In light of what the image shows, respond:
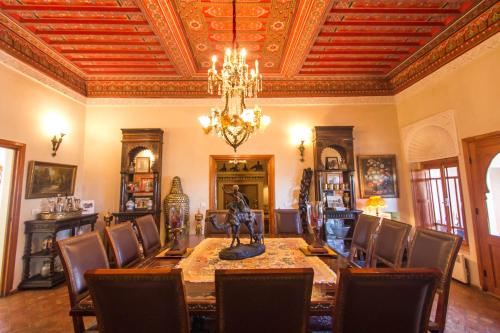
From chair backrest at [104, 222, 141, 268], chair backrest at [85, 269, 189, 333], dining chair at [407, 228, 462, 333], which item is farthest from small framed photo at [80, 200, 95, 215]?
dining chair at [407, 228, 462, 333]

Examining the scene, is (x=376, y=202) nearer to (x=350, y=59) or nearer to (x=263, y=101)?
(x=350, y=59)

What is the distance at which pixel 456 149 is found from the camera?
3305mm

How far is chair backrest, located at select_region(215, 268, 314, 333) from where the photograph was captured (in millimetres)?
956

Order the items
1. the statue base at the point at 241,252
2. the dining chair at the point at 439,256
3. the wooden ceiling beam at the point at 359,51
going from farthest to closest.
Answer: the wooden ceiling beam at the point at 359,51
the statue base at the point at 241,252
the dining chair at the point at 439,256

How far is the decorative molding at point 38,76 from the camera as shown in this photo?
3070 millimetres

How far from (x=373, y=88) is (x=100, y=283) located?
511 cm

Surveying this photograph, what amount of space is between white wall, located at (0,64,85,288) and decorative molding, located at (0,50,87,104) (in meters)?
0.05

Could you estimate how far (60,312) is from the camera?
8.67 ft

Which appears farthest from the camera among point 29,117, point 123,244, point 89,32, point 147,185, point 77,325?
point 147,185

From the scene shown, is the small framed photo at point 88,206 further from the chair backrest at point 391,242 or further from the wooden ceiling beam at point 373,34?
the wooden ceiling beam at point 373,34

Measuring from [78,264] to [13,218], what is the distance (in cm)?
259

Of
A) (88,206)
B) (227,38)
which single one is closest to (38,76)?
(88,206)

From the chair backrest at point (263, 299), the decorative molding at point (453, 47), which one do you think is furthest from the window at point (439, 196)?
the chair backrest at point (263, 299)

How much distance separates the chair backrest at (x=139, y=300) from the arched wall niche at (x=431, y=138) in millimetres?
4020
